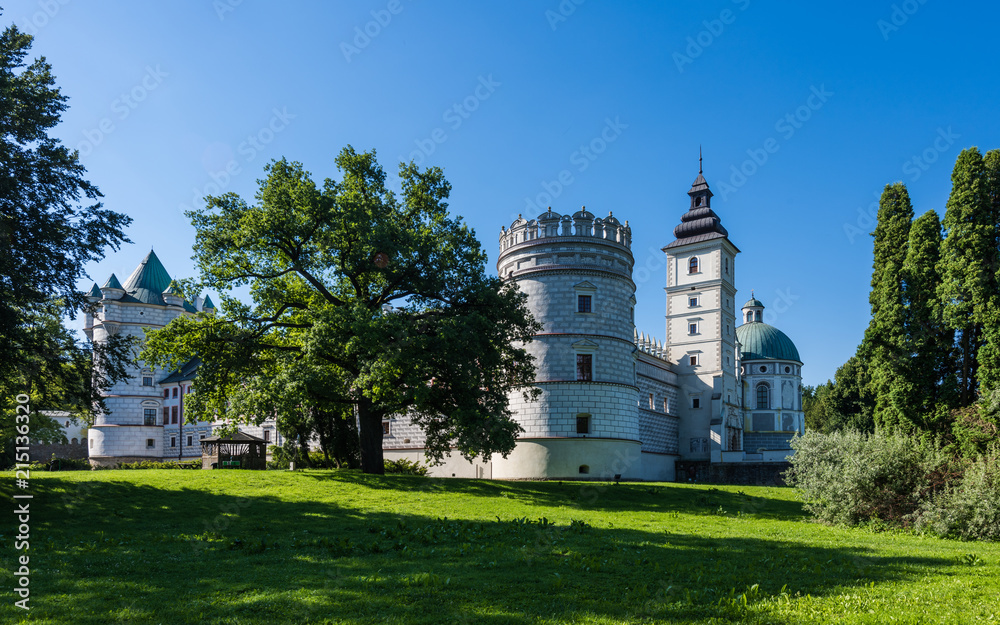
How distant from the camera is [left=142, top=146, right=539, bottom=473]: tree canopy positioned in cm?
2389

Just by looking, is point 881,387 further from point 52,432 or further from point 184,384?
point 184,384

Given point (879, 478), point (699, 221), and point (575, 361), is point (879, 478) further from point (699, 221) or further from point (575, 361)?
point (699, 221)

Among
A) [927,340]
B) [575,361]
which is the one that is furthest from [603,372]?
[927,340]

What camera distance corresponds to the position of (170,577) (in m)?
9.52

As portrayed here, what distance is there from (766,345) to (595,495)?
5286 centimetres

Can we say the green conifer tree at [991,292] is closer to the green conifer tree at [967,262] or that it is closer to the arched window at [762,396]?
the green conifer tree at [967,262]

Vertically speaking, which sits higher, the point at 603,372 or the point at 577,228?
the point at 577,228

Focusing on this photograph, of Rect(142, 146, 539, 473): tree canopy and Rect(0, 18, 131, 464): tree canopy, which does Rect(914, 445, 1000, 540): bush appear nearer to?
Rect(142, 146, 539, 473): tree canopy

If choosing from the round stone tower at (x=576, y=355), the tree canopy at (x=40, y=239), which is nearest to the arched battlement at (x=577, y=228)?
the round stone tower at (x=576, y=355)

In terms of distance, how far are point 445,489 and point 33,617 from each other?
17329mm

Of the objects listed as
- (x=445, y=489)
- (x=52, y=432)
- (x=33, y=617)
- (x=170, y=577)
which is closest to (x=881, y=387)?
(x=445, y=489)

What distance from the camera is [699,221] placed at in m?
58.2

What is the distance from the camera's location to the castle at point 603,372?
116 ft

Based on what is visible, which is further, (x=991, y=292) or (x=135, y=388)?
(x=135, y=388)
